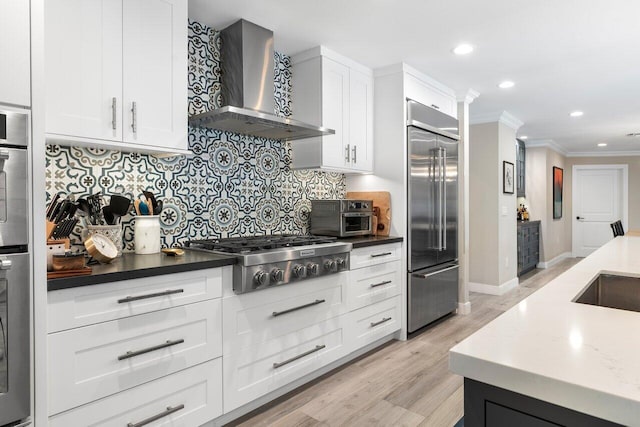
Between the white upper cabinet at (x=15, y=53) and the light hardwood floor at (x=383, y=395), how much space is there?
1841 millimetres

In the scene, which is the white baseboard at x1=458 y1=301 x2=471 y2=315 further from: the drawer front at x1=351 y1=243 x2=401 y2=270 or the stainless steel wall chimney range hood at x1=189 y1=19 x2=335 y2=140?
the stainless steel wall chimney range hood at x1=189 y1=19 x2=335 y2=140

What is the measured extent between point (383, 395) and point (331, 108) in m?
2.10

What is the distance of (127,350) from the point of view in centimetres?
169

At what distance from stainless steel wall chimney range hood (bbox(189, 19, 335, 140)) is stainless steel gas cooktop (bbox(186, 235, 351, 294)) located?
0.75m

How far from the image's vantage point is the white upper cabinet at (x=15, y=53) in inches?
52.2

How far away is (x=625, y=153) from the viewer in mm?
8773

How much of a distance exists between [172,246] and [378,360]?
5.69ft

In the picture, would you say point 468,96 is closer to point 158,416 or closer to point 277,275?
point 277,275

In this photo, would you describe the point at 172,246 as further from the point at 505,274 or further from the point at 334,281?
the point at 505,274

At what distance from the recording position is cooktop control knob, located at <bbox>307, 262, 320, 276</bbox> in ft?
7.96

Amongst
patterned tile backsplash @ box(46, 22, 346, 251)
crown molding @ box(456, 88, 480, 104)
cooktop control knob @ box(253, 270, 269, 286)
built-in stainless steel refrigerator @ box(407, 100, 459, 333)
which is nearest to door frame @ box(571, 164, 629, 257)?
crown molding @ box(456, 88, 480, 104)

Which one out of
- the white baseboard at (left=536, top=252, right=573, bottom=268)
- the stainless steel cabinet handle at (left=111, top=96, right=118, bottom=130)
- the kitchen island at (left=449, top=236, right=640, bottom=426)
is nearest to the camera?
the kitchen island at (left=449, top=236, right=640, bottom=426)

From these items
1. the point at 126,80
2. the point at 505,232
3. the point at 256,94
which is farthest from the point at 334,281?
the point at 505,232

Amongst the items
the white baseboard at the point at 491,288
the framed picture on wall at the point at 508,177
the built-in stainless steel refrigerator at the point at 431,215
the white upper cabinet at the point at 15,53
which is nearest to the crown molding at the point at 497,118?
the framed picture on wall at the point at 508,177
